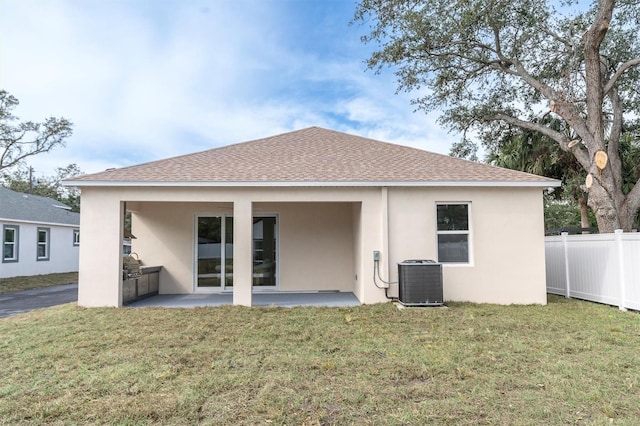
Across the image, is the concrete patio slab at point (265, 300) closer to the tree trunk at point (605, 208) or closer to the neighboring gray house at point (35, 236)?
the tree trunk at point (605, 208)

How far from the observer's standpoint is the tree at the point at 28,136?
2338 cm

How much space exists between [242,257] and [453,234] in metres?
4.77

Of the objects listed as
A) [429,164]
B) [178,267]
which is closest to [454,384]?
[429,164]

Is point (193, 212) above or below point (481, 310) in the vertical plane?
above

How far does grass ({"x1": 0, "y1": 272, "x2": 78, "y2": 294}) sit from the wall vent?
1349cm

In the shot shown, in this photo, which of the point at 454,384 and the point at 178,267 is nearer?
the point at 454,384

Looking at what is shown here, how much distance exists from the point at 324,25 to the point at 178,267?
34.0 feet

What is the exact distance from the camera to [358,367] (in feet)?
15.2

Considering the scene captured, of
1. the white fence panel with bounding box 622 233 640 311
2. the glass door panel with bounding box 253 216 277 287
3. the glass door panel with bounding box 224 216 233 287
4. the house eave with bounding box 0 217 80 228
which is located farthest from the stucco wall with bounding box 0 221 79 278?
the white fence panel with bounding box 622 233 640 311

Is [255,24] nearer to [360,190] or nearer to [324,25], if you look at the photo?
[324,25]

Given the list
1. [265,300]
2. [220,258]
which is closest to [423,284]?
[265,300]

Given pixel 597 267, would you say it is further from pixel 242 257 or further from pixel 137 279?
pixel 137 279

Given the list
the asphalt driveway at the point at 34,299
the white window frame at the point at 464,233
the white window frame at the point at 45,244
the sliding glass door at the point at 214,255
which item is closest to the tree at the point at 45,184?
the white window frame at the point at 45,244

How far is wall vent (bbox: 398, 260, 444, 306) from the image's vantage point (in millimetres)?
7941
